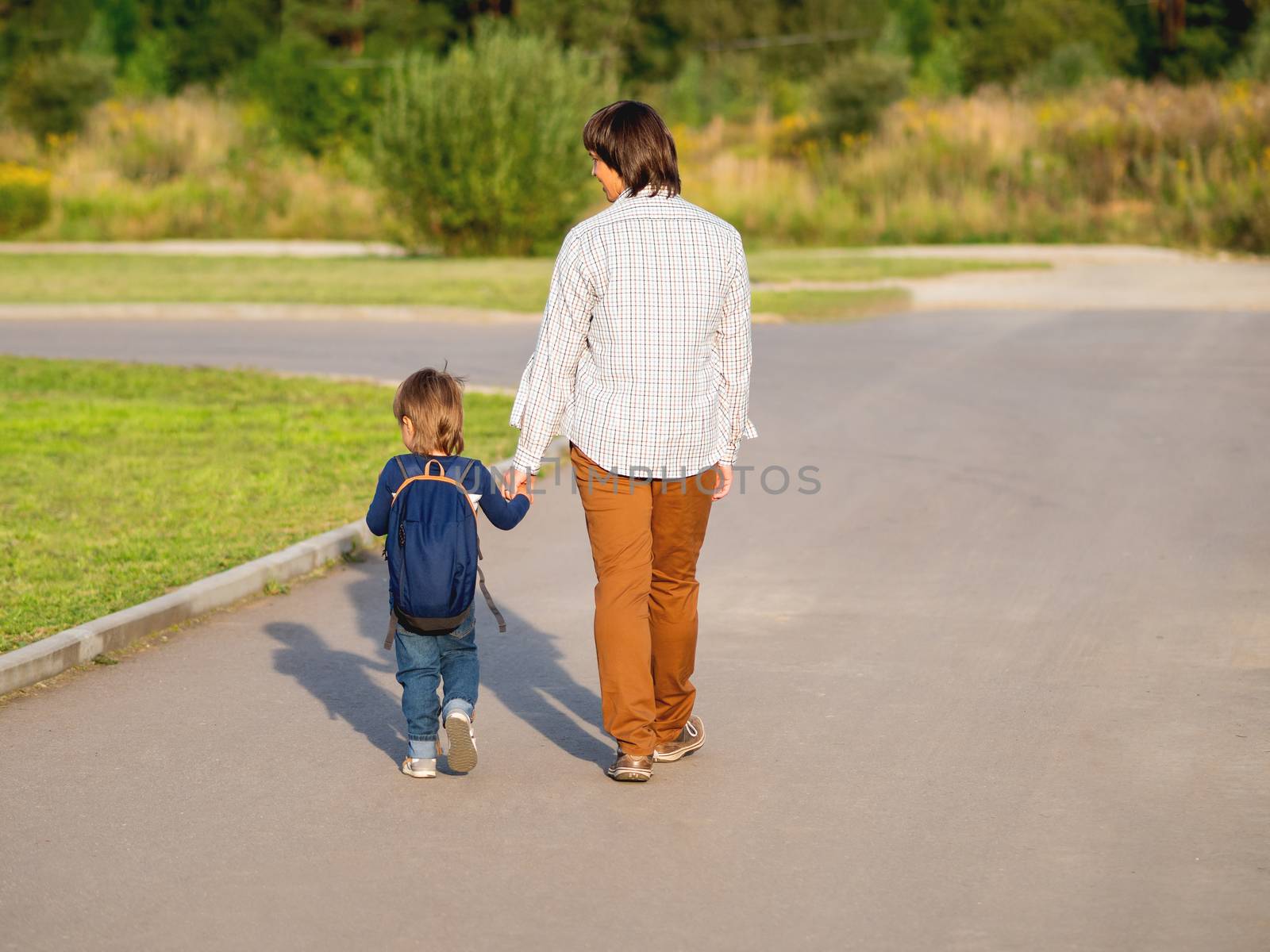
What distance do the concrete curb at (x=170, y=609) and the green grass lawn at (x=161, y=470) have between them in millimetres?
155

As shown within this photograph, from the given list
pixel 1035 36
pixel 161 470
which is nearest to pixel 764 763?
pixel 161 470

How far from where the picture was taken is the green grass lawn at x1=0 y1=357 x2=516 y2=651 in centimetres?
762

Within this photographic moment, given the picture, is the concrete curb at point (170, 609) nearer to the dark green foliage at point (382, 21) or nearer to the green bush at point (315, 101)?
the green bush at point (315, 101)

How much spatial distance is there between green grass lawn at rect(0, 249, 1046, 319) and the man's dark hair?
15.4 metres

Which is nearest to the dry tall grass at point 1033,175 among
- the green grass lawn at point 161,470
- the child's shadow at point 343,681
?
the green grass lawn at point 161,470

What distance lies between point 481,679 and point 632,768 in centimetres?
146

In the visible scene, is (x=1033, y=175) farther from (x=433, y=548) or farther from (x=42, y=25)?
(x=42, y=25)

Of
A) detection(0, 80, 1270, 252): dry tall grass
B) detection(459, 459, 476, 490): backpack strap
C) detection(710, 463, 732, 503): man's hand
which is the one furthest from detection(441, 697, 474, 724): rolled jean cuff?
detection(0, 80, 1270, 252): dry tall grass

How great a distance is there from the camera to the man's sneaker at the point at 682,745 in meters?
5.33

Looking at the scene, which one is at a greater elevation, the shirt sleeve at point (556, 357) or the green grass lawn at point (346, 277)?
the shirt sleeve at point (556, 357)

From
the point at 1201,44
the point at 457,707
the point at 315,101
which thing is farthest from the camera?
the point at 1201,44

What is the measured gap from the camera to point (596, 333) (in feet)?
16.2

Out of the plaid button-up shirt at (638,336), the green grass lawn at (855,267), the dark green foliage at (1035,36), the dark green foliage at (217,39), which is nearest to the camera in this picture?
the plaid button-up shirt at (638,336)

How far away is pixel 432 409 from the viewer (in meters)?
5.09
